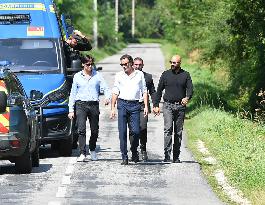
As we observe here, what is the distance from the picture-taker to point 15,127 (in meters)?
15.0

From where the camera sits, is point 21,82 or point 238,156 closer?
point 238,156

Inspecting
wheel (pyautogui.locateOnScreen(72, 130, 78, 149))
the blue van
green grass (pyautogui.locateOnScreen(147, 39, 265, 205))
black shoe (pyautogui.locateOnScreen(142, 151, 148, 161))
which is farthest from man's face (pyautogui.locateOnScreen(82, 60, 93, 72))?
green grass (pyautogui.locateOnScreen(147, 39, 265, 205))

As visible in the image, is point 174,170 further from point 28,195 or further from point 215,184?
point 28,195

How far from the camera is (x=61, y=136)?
699 inches

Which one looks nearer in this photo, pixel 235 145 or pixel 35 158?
pixel 35 158

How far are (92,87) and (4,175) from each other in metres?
2.62

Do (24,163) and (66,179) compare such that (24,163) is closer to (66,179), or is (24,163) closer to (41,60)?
(66,179)

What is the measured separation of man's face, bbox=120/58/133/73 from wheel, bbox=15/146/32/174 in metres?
2.39

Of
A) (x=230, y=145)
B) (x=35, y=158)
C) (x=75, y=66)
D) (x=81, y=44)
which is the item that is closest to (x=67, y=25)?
(x=81, y=44)

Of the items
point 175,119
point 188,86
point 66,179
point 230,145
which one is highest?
point 188,86

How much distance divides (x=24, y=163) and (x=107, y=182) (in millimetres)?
1614

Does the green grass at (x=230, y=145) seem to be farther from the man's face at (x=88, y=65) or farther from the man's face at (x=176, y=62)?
the man's face at (x=88, y=65)

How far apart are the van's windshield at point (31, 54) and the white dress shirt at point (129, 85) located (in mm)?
2318

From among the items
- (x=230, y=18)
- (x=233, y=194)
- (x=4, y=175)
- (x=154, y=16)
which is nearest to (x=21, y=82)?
(x=4, y=175)
